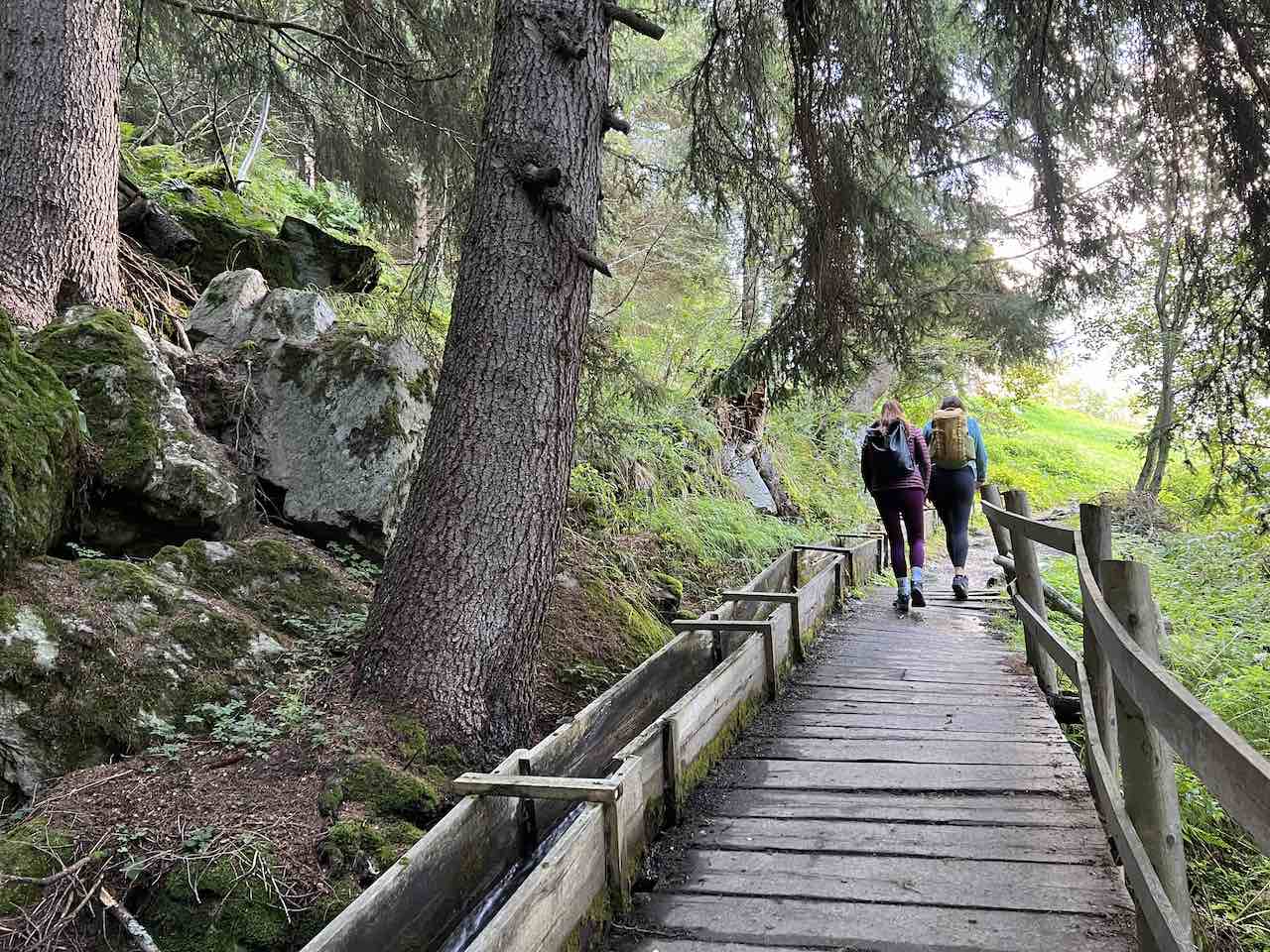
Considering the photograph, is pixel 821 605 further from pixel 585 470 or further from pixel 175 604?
pixel 175 604

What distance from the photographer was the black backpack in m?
7.52

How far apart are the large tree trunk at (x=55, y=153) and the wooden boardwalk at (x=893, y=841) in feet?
19.3

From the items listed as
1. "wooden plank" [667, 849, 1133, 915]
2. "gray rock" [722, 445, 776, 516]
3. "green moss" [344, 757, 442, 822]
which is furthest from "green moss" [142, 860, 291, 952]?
"gray rock" [722, 445, 776, 516]

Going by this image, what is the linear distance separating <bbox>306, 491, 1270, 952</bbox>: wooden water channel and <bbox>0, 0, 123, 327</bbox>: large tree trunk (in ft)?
17.7

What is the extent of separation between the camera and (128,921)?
2.84 metres

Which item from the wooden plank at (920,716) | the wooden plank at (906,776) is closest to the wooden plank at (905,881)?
the wooden plank at (906,776)

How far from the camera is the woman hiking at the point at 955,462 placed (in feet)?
26.4

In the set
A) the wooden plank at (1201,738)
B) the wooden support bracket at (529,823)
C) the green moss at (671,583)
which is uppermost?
the wooden plank at (1201,738)

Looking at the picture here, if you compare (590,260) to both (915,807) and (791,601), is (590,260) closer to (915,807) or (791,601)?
(791,601)

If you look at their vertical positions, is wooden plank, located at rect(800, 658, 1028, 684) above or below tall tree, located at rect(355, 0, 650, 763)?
below

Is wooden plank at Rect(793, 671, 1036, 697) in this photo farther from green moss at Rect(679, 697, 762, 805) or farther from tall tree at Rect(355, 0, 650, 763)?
tall tree at Rect(355, 0, 650, 763)

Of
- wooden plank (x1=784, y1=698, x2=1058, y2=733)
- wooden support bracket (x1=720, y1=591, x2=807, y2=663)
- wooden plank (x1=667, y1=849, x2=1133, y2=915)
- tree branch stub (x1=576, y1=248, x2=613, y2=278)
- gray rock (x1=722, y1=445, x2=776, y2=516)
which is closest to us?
wooden plank (x1=667, y1=849, x2=1133, y2=915)

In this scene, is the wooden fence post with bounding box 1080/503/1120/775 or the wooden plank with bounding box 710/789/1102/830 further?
the wooden plank with bounding box 710/789/1102/830

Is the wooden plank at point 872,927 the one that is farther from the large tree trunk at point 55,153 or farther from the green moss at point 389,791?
the large tree trunk at point 55,153
